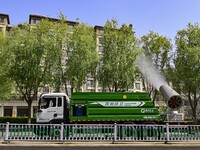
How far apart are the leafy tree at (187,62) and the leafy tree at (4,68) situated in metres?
20.4

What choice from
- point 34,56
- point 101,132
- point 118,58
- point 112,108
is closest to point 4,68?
point 34,56

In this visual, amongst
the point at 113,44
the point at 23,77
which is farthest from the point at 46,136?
the point at 113,44

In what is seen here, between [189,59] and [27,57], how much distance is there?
19187mm

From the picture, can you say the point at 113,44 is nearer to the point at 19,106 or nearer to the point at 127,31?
the point at 127,31

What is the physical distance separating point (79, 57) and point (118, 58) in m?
4.80

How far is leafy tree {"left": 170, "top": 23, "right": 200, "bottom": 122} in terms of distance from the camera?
30438 mm

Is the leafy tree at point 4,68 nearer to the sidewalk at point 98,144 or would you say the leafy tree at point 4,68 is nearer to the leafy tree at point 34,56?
the leafy tree at point 34,56

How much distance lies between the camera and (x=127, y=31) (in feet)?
108

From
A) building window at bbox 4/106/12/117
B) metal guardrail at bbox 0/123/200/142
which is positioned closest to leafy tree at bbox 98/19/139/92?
metal guardrail at bbox 0/123/200/142

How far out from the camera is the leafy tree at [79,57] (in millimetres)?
29641

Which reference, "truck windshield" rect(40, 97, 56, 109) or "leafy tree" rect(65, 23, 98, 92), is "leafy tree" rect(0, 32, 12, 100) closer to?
"leafy tree" rect(65, 23, 98, 92)

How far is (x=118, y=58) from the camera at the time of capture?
3075 cm
